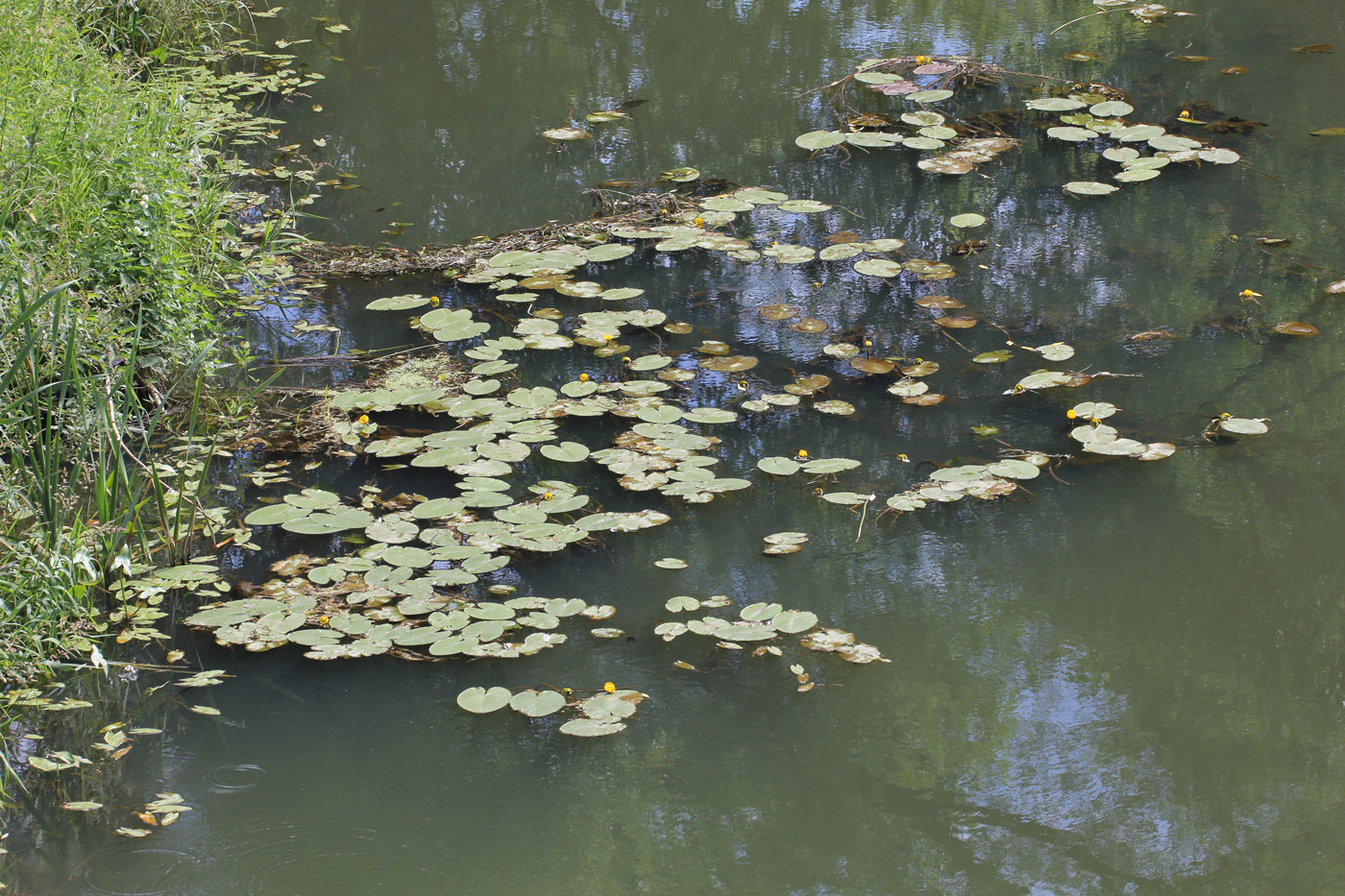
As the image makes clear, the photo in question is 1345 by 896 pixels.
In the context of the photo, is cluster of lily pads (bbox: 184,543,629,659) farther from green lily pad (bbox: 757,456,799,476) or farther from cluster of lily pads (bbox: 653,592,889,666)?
green lily pad (bbox: 757,456,799,476)

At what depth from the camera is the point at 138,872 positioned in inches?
72.2

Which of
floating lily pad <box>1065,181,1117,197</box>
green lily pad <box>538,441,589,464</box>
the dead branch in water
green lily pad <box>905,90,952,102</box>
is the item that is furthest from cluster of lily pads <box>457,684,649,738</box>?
green lily pad <box>905,90,952,102</box>

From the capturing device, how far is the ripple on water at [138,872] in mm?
1803

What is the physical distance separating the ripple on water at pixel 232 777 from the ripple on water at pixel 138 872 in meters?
0.14

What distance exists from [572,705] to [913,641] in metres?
0.74

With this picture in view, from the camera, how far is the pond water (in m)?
1.85

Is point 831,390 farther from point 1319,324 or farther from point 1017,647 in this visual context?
point 1319,324

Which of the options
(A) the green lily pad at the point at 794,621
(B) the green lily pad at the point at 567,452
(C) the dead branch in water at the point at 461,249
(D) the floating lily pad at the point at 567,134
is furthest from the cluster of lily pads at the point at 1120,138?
(A) the green lily pad at the point at 794,621

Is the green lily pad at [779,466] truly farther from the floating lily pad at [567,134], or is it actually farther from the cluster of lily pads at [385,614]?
the floating lily pad at [567,134]

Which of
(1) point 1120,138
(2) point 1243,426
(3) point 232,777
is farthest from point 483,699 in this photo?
(1) point 1120,138

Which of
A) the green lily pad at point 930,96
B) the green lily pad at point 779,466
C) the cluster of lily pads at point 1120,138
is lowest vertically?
the green lily pad at point 779,466

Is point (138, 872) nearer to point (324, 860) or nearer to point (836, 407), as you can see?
point (324, 860)

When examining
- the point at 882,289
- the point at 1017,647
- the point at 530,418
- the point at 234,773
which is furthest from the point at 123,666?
the point at 882,289

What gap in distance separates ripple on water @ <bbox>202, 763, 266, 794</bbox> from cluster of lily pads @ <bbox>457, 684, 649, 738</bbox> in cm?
40
